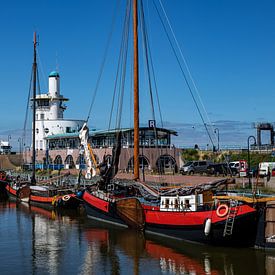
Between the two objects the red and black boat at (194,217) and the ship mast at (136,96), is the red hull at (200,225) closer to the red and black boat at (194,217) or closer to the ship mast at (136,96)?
the red and black boat at (194,217)

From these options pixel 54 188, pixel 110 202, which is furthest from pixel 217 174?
pixel 110 202

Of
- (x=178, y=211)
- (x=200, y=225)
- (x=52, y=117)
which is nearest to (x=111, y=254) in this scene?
(x=178, y=211)

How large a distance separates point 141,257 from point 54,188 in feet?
77.7

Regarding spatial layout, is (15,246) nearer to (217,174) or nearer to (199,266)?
(199,266)

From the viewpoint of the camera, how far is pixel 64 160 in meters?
77.5

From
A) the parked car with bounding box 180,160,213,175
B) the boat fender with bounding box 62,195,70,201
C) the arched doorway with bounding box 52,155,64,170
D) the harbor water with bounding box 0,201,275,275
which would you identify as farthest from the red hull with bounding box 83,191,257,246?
the arched doorway with bounding box 52,155,64,170

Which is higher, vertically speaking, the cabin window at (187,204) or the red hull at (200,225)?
the cabin window at (187,204)

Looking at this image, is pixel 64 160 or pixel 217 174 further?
pixel 64 160

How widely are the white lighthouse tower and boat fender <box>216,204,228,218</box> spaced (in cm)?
6466

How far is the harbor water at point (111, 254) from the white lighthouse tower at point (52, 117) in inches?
2218

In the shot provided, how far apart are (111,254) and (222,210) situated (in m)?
6.04

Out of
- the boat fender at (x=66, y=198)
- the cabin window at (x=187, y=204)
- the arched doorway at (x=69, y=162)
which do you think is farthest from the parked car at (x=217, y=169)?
the arched doorway at (x=69, y=162)

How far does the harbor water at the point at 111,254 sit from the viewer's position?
70.1ft

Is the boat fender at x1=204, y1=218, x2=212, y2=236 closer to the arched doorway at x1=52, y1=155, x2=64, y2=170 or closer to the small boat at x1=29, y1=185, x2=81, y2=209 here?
the small boat at x1=29, y1=185, x2=81, y2=209
